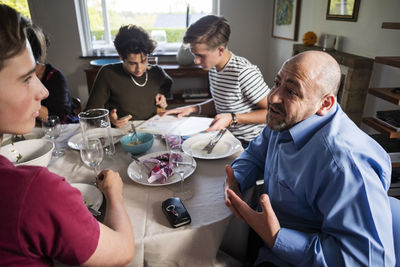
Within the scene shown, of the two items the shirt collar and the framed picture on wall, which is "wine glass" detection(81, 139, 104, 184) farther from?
the framed picture on wall

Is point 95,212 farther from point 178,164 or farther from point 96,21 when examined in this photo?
point 96,21

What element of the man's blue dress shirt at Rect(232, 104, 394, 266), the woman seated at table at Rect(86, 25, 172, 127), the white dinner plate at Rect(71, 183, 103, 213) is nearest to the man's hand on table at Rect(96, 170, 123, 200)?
the white dinner plate at Rect(71, 183, 103, 213)

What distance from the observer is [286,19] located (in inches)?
121

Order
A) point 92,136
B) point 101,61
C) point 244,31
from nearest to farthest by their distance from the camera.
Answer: point 92,136, point 101,61, point 244,31

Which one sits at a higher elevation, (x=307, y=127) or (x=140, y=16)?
(x=140, y=16)

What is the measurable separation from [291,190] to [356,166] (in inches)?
9.4

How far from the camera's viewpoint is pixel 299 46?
266 centimetres

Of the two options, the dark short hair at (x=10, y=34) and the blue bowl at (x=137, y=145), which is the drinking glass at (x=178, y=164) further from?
the dark short hair at (x=10, y=34)

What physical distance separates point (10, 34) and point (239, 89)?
140 centimetres

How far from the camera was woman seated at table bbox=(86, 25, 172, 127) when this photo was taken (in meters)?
1.75

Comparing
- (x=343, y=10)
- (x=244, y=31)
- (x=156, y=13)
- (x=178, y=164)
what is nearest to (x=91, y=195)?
(x=178, y=164)

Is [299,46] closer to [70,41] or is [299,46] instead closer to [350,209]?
[350,209]

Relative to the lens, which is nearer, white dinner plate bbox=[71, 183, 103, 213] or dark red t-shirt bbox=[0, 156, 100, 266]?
dark red t-shirt bbox=[0, 156, 100, 266]

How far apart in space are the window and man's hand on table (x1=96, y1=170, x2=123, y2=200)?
10.1 feet
